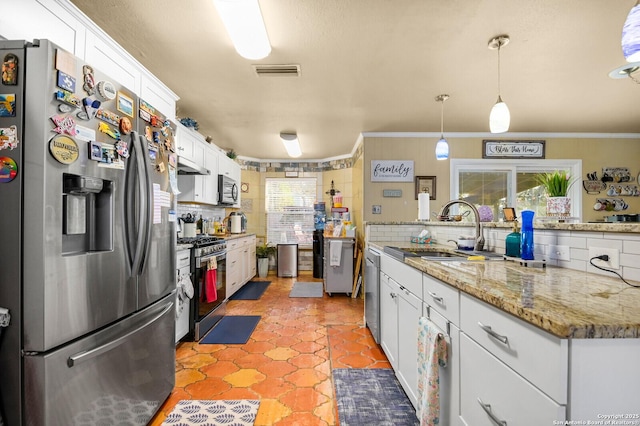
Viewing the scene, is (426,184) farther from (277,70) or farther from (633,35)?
(633,35)

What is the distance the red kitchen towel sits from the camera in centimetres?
295

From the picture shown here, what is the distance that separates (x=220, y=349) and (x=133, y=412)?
3.87 ft

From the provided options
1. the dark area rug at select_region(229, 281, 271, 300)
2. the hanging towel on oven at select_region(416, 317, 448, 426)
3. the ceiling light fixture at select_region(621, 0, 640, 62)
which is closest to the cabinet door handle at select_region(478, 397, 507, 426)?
the hanging towel on oven at select_region(416, 317, 448, 426)

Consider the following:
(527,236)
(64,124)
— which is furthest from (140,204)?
(527,236)

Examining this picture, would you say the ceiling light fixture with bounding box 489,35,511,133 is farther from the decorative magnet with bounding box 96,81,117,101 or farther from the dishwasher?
the decorative magnet with bounding box 96,81,117,101

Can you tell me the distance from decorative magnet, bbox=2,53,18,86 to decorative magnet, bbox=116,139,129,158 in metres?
0.39

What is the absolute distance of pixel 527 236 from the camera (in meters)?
1.56

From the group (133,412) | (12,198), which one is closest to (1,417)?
(133,412)

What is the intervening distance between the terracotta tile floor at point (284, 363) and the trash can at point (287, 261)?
7.06ft

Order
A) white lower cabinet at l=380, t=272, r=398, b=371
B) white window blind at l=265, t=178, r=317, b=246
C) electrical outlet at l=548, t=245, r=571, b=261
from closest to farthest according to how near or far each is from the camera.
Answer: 1. electrical outlet at l=548, t=245, r=571, b=261
2. white lower cabinet at l=380, t=272, r=398, b=371
3. white window blind at l=265, t=178, r=317, b=246

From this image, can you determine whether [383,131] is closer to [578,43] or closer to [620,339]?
[578,43]

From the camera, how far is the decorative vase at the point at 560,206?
5.49ft

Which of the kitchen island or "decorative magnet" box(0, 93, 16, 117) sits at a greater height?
"decorative magnet" box(0, 93, 16, 117)

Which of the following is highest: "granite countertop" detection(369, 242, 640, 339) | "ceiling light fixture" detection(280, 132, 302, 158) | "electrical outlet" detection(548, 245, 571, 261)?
"ceiling light fixture" detection(280, 132, 302, 158)
